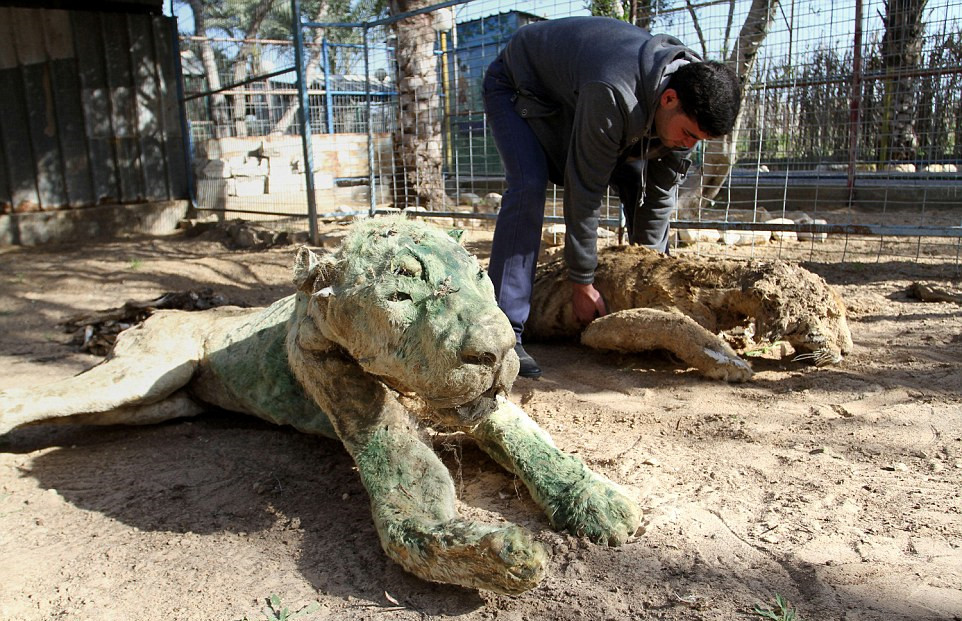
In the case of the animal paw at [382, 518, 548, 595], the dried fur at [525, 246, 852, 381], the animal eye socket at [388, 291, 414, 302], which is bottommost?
the animal paw at [382, 518, 548, 595]

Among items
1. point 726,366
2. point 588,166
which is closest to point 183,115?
point 588,166

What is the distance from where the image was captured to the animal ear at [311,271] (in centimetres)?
232

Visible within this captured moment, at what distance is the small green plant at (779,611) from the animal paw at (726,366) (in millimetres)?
2032

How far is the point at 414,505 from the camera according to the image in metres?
2.19

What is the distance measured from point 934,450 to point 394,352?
2.25 metres

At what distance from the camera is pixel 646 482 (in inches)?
105

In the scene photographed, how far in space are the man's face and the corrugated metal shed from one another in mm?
9524

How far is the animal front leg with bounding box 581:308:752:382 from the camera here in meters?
3.84

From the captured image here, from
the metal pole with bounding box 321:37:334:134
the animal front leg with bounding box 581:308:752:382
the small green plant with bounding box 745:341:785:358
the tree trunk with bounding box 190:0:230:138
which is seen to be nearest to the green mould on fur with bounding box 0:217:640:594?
the animal front leg with bounding box 581:308:752:382

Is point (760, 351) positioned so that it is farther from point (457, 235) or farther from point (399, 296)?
point (399, 296)

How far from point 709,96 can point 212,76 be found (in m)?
18.8

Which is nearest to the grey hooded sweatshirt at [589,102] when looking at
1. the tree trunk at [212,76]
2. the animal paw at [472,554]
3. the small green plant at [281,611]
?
the animal paw at [472,554]

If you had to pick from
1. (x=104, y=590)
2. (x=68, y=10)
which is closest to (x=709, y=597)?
(x=104, y=590)

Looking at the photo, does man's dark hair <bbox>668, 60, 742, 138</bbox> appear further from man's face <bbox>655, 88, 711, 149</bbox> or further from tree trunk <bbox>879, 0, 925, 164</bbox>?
tree trunk <bbox>879, 0, 925, 164</bbox>
